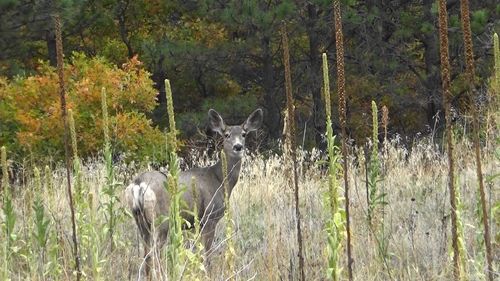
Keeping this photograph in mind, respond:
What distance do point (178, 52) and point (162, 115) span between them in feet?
9.62

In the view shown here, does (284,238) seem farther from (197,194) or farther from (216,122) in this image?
(216,122)

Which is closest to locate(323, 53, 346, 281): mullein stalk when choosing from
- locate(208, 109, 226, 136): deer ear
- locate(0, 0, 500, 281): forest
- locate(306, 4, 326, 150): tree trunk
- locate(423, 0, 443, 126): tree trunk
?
locate(0, 0, 500, 281): forest

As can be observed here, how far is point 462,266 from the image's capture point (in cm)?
315

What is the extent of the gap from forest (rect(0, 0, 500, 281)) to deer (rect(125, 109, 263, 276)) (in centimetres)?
2

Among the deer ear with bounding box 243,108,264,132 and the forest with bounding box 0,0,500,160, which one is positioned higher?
the forest with bounding box 0,0,500,160

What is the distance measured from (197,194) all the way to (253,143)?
600 inches

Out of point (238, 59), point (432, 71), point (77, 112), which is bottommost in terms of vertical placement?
point (77, 112)

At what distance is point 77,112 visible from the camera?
48.0 feet

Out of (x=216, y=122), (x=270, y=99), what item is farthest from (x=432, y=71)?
(x=216, y=122)

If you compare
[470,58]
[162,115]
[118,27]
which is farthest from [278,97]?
[470,58]

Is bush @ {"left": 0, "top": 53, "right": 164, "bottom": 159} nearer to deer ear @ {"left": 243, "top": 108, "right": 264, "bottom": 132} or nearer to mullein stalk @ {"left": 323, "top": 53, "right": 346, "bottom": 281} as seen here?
deer ear @ {"left": 243, "top": 108, "right": 264, "bottom": 132}

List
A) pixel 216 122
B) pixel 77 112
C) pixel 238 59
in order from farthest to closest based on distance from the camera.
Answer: pixel 238 59 → pixel 77 112 → pixel 216 122

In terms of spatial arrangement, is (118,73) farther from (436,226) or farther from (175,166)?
(175,166)

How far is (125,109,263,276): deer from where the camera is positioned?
6262 millimetres
